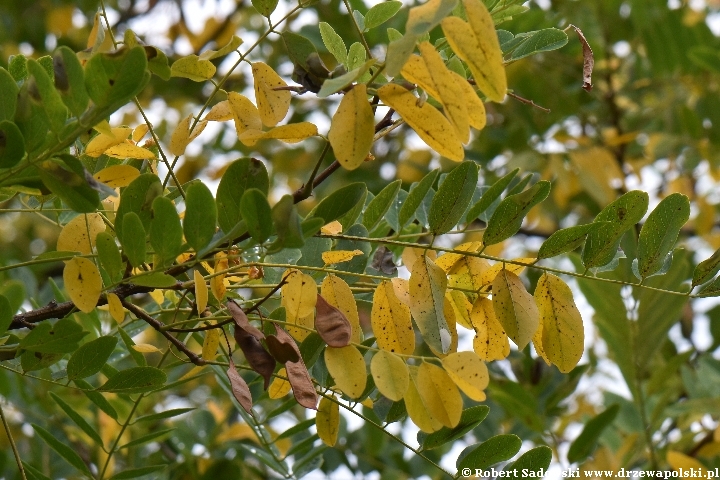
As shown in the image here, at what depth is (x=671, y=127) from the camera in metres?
1.60

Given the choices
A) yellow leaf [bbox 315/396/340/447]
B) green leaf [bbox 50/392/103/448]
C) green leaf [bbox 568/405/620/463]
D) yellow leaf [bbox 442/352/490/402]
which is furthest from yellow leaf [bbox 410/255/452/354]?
green leaf [bbox 568/405/620/463]

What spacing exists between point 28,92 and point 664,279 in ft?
2.60

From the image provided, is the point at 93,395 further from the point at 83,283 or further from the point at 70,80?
the point at 70,80

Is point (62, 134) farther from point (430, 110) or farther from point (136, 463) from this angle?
point (136, 463)

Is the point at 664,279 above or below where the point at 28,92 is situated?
below

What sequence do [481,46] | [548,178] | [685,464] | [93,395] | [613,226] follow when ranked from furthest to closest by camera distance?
[548,178] → [685,464] → [93,395] → [613,226] → [481,46]

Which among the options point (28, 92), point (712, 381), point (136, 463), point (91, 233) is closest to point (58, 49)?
point (28, 92)

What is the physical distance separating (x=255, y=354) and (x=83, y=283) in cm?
11

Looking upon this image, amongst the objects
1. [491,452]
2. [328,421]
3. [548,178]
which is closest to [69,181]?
[328,421]

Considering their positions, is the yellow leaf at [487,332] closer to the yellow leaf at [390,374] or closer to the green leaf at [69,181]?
the yellow leaf at [390,374]

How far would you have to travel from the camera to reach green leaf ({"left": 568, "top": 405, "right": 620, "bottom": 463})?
3.18 feet

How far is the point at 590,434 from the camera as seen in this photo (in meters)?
0.98

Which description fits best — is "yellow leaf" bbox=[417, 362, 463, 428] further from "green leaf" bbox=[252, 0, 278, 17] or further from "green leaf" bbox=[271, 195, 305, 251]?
"green leaf" bbox=[252, 0, 278, 17]

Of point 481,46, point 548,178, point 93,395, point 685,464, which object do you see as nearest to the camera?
point 481,46
